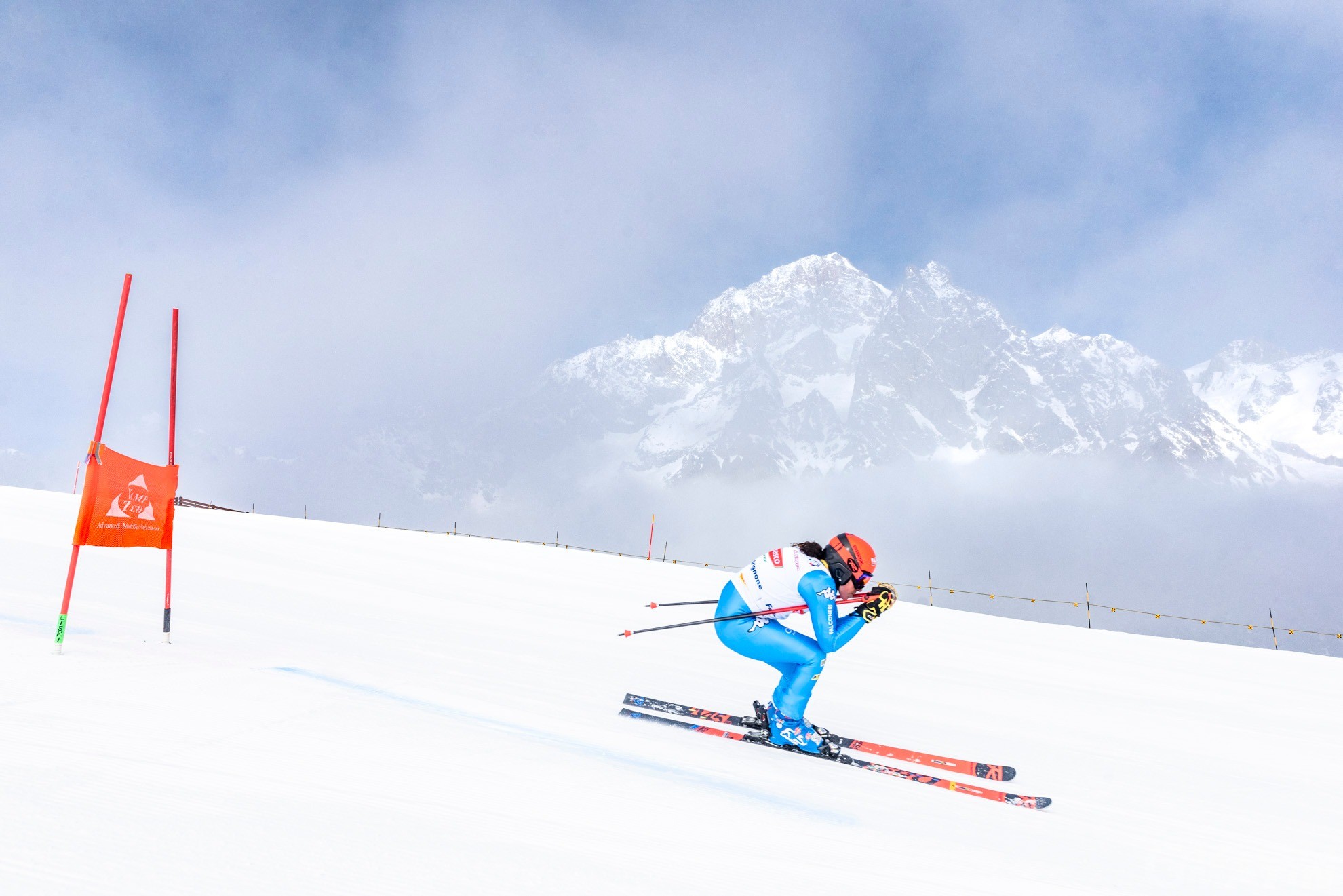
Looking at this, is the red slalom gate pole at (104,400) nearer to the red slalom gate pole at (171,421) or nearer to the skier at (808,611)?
the red slalom gate pole at (171,421)

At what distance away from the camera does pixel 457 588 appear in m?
13.9

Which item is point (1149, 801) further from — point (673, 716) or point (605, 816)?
point (605, 816)

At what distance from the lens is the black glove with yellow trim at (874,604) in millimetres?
5461

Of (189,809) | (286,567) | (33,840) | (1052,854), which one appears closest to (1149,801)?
(1052,854)

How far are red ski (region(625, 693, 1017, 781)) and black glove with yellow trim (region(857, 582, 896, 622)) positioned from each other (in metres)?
0.99

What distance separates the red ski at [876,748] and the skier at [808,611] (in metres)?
0.35

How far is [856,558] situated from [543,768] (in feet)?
9.60

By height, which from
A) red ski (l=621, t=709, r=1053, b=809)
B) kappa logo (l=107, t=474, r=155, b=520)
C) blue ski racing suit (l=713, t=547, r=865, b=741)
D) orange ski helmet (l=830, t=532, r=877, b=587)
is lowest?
red ski (l=621, t=709, r=1053, b=809)

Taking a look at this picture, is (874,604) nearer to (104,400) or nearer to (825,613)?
(825,613)

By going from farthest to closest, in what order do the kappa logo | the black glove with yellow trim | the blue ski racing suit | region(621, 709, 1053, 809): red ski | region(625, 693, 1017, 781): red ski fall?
the kappa logo < the black glove with yellow trim < the blue ski racing suit < region(625, 693, 1017, 781): red ski < region(621, 709, 1053, 809): red ski

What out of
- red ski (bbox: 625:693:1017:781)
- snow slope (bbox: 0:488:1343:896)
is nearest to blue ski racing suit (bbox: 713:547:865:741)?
red ski (bbox: 625:693:1017:781)

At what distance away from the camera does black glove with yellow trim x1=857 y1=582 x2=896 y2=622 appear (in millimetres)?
5461

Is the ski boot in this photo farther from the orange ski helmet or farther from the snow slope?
the orange ski helmet

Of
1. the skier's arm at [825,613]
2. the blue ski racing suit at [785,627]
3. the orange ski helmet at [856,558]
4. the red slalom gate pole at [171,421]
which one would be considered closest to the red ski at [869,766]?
the blue ski racing suit at [785,627]
